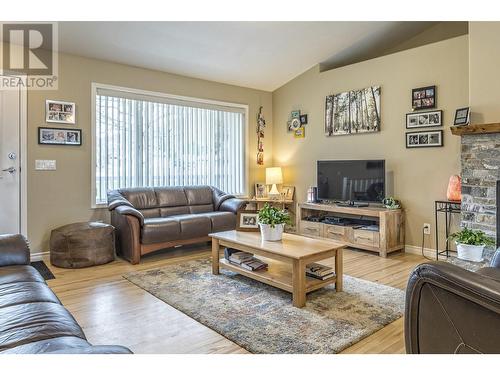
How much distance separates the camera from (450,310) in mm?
1259

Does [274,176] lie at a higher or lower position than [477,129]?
lower

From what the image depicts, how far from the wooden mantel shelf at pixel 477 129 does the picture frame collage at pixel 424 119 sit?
1.85 feet

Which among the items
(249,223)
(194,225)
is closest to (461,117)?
(249,223)

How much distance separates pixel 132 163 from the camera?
15.9 ft

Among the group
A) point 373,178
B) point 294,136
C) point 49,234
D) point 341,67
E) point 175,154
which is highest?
point 341,67

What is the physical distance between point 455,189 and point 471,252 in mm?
830

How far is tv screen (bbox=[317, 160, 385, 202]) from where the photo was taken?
4535 mm

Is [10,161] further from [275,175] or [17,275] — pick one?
[275,175]

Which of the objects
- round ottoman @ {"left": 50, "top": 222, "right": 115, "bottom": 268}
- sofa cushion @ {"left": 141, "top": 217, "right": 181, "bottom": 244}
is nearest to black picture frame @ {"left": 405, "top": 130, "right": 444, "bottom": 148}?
sofa cushion @ {"left": 141, "top": 217, "right": 181, "bottom": 244}

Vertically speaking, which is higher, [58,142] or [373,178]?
[58,142]

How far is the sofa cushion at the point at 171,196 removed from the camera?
478 cm
